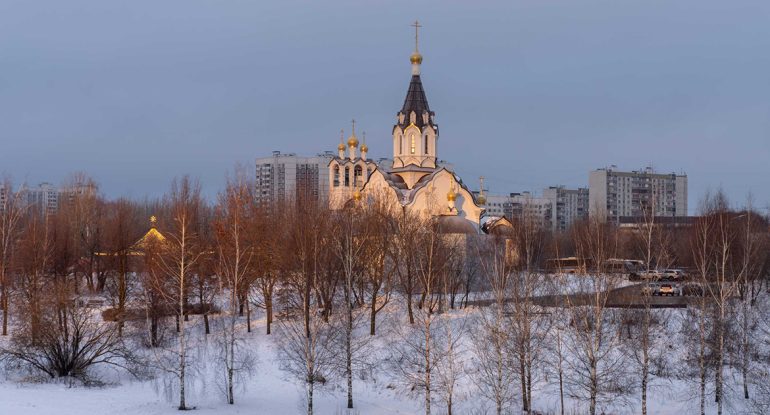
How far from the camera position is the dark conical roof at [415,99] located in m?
44.3

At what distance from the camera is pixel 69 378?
23.5 m

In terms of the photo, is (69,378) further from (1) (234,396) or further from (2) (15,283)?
(2) (15,283)

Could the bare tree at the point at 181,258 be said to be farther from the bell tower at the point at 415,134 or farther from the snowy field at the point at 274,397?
the bell tower at the point at 415,134

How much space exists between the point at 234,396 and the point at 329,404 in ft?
8.27

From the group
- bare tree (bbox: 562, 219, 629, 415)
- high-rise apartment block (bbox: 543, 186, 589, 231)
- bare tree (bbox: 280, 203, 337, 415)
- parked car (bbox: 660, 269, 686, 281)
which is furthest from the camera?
high-rise apartment block (bbox: 543, 186, 589, 231)

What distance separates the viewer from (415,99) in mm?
44562

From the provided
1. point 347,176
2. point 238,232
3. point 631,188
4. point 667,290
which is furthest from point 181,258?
point 631,188

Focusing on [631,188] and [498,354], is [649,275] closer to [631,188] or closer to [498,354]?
[498,354]

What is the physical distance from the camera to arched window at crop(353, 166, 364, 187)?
4836 cm

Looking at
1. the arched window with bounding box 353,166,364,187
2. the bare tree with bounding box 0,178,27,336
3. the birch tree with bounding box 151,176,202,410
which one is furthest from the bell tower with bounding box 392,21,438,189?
the bare tree with bounding box 0,178,27,336

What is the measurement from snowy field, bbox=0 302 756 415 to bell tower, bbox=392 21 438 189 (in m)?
19.7

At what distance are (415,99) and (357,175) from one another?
640cm

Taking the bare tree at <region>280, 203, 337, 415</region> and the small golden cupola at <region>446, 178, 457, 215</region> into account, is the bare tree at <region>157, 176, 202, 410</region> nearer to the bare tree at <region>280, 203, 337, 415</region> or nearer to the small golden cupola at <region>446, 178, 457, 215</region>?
the bare tree at <region>280, 203, 337, 415</region>

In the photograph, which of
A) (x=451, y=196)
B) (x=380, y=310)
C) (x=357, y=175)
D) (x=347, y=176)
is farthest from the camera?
(x=357, y=175)
